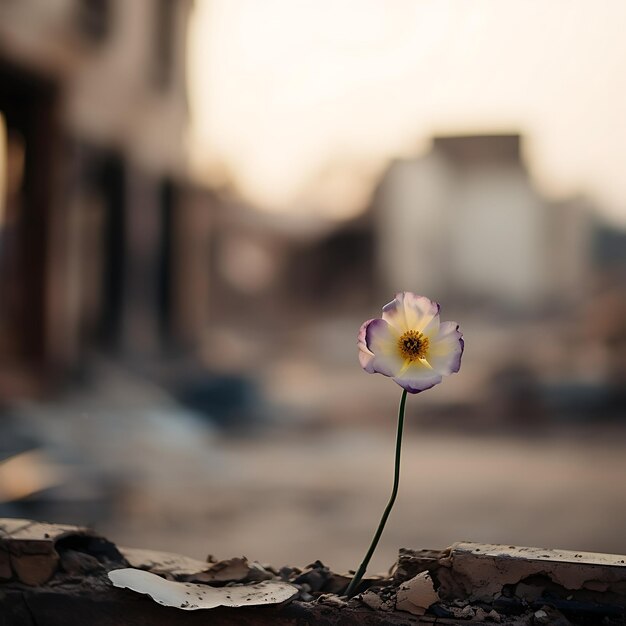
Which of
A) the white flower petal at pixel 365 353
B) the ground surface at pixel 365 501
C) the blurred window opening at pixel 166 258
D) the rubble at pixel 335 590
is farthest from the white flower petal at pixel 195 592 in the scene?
the blurred window opening at pixel 166 258

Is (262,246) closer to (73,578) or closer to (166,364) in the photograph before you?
(166,364)

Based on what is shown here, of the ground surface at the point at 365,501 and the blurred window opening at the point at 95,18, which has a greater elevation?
the blurred window opening at the point at 95,18

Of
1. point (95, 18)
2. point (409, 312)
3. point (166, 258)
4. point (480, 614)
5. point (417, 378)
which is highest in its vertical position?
point (95, 18)

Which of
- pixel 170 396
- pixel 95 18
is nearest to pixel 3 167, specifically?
pixel 95 18

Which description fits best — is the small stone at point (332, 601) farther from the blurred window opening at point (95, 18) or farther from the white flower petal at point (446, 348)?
the blurred window opening at point (95, 18)

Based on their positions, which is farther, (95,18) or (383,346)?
(95,18)

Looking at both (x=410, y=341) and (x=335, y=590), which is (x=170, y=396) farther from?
(x=410, y=341)
